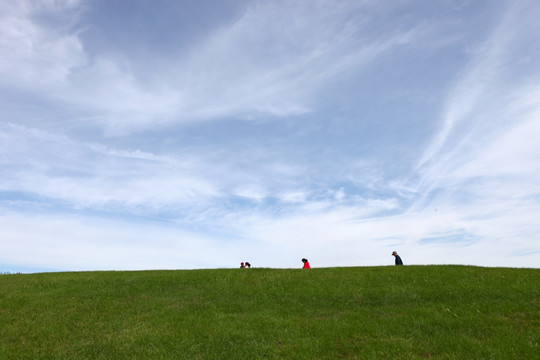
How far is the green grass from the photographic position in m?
12.4

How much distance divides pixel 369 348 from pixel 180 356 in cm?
578

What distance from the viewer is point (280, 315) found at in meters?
15.8

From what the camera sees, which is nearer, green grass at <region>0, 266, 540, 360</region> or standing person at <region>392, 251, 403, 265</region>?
green grass at <region>0, 266, 540, 360</region>

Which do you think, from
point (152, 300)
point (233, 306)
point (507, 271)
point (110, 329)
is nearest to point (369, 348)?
point (233, 306)

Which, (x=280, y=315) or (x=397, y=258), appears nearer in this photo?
(x=280, y=315)

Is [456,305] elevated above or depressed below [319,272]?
below

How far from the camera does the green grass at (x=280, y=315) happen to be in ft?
40.6

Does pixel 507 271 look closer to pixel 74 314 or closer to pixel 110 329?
pixel 110 329

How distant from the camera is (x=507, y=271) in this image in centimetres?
2214

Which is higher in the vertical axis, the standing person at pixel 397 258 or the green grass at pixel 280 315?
the standing person at pixel 397 258

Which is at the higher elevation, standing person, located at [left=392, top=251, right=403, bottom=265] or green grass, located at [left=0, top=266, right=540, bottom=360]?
standing person, located at [left=392, top=251, right=403, bottom=265]

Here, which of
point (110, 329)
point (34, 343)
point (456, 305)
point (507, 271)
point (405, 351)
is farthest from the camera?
point (507, 271)

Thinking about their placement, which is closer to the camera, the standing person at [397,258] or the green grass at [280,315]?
the green grass at [280,315]

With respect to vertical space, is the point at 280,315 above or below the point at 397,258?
below
